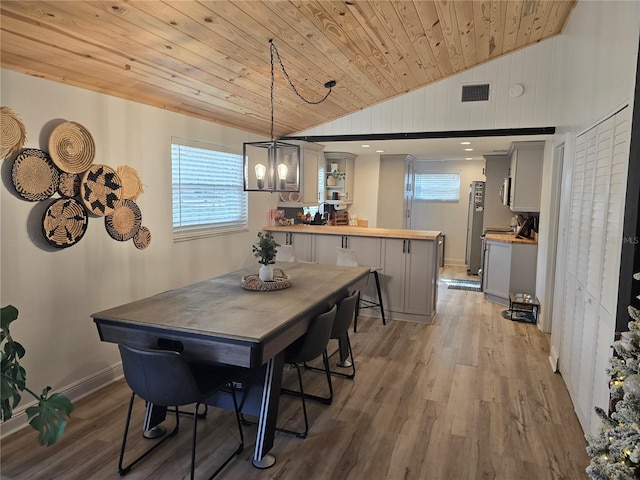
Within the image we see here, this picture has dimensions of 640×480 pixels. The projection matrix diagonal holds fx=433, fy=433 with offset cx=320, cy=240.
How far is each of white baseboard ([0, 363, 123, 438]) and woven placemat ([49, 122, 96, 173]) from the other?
1.53 meters

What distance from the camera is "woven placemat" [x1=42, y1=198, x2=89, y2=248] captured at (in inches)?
110

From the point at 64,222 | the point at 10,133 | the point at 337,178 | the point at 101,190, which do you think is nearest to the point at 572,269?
the point at 101,190

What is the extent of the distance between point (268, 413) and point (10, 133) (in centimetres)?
222

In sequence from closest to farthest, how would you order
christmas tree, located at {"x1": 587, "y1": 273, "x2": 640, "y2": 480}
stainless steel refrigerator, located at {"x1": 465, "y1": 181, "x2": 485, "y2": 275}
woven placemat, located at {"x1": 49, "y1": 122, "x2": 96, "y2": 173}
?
christmas tree, located at {"x1": 587, "y1": 273, "x2": 640, "y2": 480}
woven placemat, located at {"x1": 49, "y1": 122, "x2": 96, "y2": 173}
stainless steel refrigerator, located at {"x1": 465, "y1": 181, "x2": 485, "y2": 275}

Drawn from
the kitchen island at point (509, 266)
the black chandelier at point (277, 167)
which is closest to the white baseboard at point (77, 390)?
the black chandelier at point (277, 167)

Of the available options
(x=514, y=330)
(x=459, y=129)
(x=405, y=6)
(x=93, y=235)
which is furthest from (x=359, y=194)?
(x=93, y=235)

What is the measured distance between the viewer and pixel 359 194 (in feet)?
26.2

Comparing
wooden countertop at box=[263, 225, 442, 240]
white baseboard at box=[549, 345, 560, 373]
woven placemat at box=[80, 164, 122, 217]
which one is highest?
woven placemat at box=[80, 164, 122, 217]

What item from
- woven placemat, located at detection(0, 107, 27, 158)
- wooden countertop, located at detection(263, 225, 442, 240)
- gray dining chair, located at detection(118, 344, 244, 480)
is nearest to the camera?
gray dining chair, located at detection(118, 344, 244, 480)

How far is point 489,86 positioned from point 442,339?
2.96 meters

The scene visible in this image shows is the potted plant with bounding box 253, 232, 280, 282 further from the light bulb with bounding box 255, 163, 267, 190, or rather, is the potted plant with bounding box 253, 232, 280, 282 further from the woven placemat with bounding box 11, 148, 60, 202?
the woven placemat with bounding box 11, 148, 60, 202

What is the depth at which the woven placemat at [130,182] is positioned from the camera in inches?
132

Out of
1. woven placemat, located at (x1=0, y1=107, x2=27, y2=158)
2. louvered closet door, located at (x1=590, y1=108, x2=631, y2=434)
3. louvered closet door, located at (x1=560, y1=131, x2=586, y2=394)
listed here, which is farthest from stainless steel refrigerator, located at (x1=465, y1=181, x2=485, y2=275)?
woven placemat, located at (x1=0, y1=107, x2=27, y2=158)

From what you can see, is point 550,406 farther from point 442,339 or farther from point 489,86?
point 489,86
